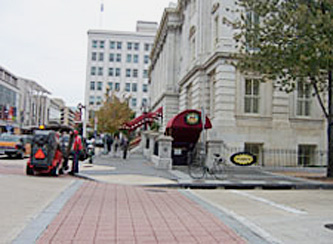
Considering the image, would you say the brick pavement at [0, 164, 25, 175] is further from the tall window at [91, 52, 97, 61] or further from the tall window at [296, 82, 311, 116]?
the tall window at [91, 52, 97, 61]

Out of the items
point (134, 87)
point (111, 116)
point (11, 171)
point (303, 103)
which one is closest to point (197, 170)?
point (11, 171)

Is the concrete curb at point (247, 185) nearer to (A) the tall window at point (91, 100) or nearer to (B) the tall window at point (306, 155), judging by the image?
(B) the tall window at point (306, 155)

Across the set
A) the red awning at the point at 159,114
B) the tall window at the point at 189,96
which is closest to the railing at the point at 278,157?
the tall window at the point at 189,96

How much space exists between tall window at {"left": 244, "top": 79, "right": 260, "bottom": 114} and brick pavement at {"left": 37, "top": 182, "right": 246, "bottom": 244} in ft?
48.8

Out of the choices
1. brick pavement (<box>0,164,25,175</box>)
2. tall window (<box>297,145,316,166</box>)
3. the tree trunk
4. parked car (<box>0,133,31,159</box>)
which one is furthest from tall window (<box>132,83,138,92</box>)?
the tree trunk

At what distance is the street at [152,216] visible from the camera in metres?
6.29

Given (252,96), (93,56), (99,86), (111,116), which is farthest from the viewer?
(93,56)

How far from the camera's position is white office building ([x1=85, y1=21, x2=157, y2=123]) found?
286 feet

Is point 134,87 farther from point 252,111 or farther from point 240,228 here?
point 240,228

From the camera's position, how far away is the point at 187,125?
21828 millimetres

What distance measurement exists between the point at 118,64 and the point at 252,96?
68.0 metres

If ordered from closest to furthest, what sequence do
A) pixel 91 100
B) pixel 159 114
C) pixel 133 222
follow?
pixel 133 222 → pixel 159 114 → pixel 91 100

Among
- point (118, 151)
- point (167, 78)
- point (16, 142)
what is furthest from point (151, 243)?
point (167, 78)

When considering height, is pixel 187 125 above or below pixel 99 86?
below
